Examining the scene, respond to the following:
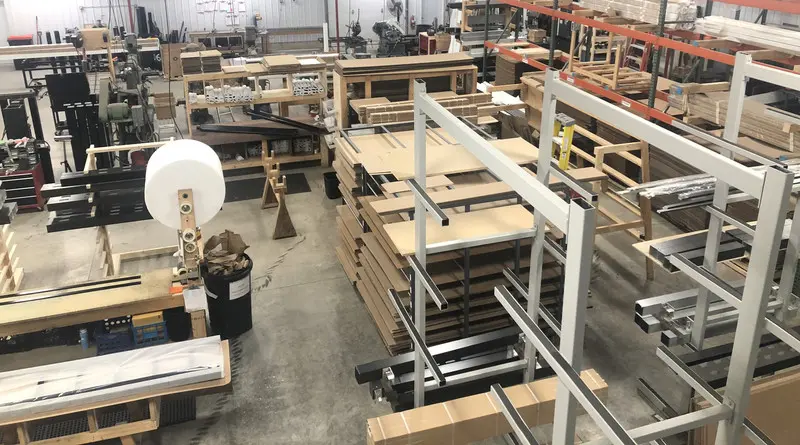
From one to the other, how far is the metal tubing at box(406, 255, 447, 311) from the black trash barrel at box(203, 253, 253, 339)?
213 cm

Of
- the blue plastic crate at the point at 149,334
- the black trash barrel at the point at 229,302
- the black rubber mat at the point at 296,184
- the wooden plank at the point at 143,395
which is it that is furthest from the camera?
the black rubber mat at the point at 296,184

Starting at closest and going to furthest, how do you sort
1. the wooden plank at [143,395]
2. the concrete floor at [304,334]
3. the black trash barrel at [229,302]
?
the wooden plank at [143,395]
the concrete floor at [304,334]
the black trash barrel at [229,302]

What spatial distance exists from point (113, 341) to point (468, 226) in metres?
3.04

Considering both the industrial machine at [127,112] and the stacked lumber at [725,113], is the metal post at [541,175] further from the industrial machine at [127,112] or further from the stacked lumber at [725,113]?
the industrial machine at [127,112]

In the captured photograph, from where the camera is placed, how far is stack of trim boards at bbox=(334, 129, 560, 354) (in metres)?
4.79

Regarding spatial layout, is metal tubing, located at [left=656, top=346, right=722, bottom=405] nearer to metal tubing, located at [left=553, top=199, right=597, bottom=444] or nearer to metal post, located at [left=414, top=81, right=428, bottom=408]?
metal tubing, located at [left=553, top=199, right=597, bottom=444]

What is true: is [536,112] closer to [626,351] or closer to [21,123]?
[626,351]

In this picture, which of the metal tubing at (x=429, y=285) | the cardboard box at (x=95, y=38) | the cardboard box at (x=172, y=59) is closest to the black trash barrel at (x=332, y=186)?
the metal tubing at (x=429, y=285)

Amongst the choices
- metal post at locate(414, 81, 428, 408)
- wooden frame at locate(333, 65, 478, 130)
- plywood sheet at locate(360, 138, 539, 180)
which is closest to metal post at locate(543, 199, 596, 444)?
metal post at locate(414, 81, 428, 408)

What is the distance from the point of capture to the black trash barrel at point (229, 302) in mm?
5469

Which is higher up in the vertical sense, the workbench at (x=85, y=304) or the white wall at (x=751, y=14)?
the white wall at (x=751, y=14)

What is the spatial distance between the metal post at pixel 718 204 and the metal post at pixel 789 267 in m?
0.35

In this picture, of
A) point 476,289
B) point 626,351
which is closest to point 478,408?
point 476,289

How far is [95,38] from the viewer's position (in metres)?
14.0
